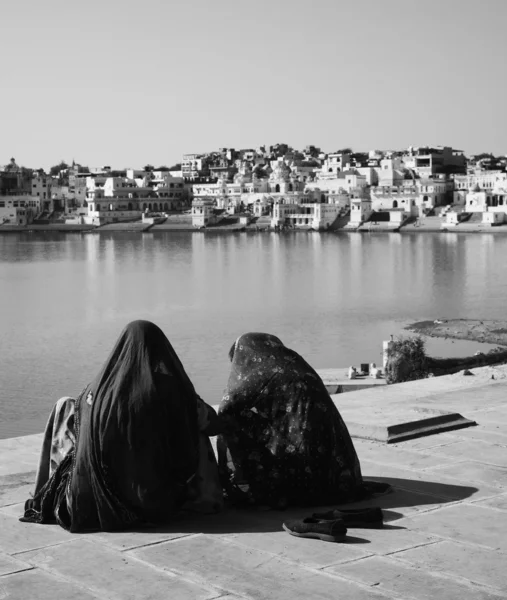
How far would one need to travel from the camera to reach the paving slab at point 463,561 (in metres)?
2.85

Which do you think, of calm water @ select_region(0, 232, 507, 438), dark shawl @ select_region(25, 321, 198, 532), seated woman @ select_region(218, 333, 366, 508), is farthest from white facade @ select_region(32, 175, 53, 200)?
dark shawl @ select_region(25, 321, 198, 532)

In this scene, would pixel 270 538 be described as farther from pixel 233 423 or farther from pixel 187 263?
pixel 187 263

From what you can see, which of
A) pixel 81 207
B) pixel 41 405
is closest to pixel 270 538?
pixel 41 405

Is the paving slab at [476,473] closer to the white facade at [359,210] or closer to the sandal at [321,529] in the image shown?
the sandal at [321,529]

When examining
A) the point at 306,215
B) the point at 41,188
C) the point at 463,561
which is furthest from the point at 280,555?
the point at 41,188

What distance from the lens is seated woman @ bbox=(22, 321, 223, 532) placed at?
319 cm

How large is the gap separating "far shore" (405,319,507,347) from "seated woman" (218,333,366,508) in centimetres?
1296

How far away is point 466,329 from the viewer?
18234 mm

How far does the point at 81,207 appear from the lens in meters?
88.8

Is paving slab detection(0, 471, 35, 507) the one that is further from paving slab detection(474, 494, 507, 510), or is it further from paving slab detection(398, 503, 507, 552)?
paving slab detection(474, 494, 507, 510)

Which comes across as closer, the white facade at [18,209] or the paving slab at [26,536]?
the paving slab at [26,536]

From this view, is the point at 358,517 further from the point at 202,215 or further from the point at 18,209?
the point at 18,209

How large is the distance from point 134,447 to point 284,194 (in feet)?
267

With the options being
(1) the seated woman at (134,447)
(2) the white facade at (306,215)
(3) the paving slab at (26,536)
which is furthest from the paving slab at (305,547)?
(2) the white facade at (306,215)
